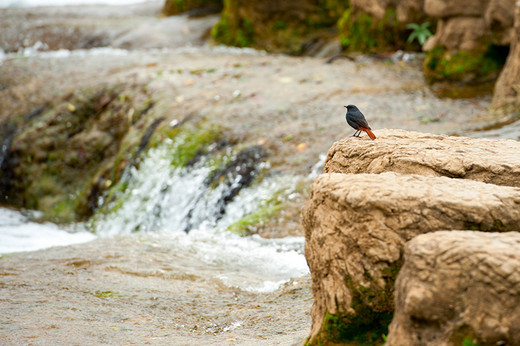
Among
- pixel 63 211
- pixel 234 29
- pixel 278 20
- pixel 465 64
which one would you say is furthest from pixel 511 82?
pixel 234 29

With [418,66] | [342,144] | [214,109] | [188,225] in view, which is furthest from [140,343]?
[418,66]

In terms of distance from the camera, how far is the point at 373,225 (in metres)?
2.77

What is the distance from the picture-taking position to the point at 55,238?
30.0 ft

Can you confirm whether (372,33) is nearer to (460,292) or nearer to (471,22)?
(471,22)

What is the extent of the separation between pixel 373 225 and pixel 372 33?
442 inches

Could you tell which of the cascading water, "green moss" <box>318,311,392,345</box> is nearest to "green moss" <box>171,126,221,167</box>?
the cascading water

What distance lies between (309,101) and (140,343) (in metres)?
7.19

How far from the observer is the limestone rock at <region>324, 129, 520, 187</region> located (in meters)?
3.41

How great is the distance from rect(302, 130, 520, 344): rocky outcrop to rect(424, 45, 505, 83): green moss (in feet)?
24.5

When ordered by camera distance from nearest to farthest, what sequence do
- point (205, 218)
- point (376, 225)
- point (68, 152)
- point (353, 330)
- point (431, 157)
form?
point (376, 225), point (353, 330), point (431, 157), point (205, 218), point (68, 152)

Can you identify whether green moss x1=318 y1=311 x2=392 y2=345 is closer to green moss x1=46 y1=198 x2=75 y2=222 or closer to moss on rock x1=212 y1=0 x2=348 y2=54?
green moss x1=46 y1=198 x2=75 y2=222

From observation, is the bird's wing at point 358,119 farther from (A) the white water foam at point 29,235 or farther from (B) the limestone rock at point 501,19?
(B) the limestone rock at point 501,19

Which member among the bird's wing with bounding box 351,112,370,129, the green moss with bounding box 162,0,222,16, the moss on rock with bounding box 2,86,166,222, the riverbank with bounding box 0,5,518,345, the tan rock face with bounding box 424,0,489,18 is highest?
the tan rock face with bounding box 424,0,489,18

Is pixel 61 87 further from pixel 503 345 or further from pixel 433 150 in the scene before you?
pixel 503 345
